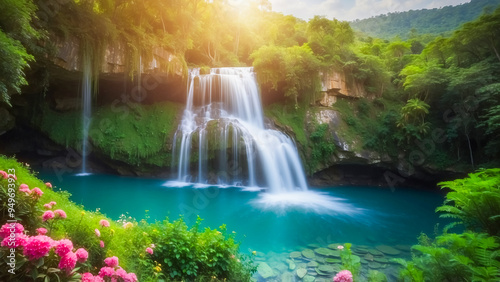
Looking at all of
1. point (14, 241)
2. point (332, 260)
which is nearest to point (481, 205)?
point (332, 260)

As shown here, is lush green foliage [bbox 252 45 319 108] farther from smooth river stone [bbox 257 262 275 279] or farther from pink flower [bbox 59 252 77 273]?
pink flower [bbox 59 252 77 273]

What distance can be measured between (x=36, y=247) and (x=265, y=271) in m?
4.28

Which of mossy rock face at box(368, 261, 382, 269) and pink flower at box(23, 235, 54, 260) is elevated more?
pink flower at box(23, 235, 54, 260)

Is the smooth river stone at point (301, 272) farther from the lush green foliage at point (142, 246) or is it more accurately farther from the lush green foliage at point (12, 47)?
the lush green foliage at point (12, 47)

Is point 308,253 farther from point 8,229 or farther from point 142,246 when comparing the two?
point 8,229

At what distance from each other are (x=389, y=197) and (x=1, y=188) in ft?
45.7

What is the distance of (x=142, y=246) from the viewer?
3529mm

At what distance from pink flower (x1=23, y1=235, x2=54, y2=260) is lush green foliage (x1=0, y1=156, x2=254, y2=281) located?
0.71 ft

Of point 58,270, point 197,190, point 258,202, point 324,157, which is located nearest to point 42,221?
point 58,270

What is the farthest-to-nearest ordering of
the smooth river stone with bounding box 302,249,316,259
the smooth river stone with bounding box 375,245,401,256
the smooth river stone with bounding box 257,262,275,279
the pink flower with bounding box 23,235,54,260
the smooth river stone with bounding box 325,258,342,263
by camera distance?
the smooth river stone with bounding box 375,245,401,256 → the smooth river stone with bounding box 302,249,316,259 → the smooth river stone with bounding box 325,258,342,263 → the smooth river stone with bounding box 257,262,275,279 → the pink flower with bounding box 23,235,54,260

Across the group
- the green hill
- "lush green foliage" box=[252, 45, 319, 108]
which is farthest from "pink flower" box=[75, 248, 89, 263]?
the green hill

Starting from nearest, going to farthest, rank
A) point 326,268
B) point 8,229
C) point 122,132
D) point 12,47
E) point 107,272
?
point 8,229
point 107,272
point 12,47
point 326,268
point 122,132

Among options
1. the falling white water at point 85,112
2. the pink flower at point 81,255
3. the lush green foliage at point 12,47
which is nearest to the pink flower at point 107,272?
the pink flower at point 81,255

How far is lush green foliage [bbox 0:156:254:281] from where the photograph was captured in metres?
2.68
